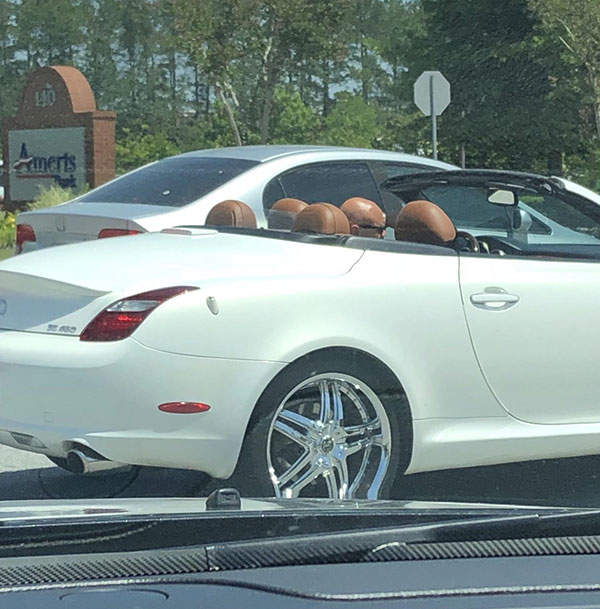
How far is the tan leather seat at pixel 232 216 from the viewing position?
5.71 meters

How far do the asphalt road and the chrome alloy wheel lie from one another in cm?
68

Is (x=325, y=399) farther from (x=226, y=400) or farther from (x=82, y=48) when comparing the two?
(x=82, y=48)

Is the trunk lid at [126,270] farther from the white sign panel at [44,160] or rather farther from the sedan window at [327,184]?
the white sign panel at [44,160]

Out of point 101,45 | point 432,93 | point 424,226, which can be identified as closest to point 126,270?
point 424,226

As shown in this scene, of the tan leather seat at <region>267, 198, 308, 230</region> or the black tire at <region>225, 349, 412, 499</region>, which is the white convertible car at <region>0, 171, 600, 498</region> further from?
the tan leather seat at <region>267, 198, 308, 230</region>

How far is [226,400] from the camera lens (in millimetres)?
4527

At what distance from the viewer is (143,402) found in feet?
14.7

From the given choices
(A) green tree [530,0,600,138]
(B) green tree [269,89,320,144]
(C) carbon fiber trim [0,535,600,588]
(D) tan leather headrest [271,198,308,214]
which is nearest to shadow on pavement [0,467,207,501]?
(D) tan leather headrest [271,198,308,214]

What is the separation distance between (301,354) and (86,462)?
87cm

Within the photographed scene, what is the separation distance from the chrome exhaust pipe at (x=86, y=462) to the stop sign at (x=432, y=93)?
1294cm

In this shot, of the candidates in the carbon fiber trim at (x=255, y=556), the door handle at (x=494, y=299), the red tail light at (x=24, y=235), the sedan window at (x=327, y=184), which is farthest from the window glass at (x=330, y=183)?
the carbon fiber trim at (x=255, y=556)

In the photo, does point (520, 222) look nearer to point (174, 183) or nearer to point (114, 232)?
point (114, 232)

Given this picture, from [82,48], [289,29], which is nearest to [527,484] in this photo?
[289,29]

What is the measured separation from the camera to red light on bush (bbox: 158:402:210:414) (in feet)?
14.7
